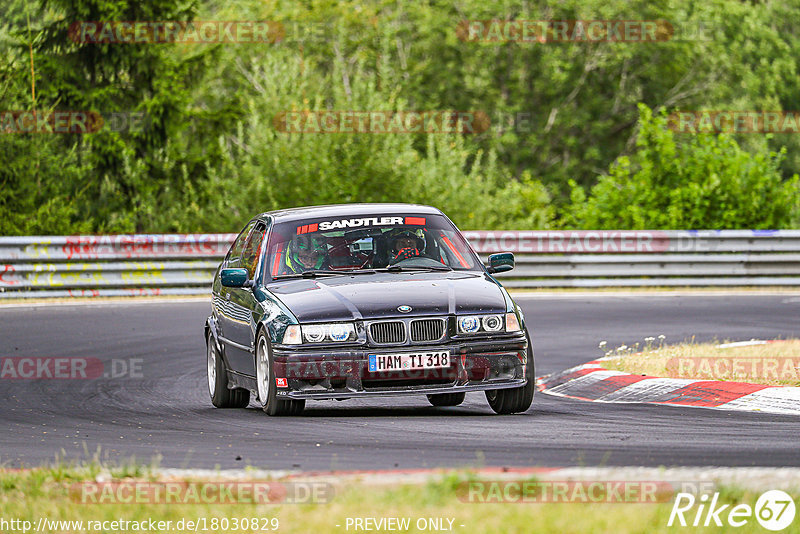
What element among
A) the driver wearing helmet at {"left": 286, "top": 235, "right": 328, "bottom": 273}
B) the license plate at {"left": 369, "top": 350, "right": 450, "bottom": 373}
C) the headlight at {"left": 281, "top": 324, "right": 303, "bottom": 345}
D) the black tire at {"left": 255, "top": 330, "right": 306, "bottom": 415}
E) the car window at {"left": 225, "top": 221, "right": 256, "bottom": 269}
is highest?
the driver wearing helmet at {"left": 286, "top": 235, "right": 328, "bottom": 273}

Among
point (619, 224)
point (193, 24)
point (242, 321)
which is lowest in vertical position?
point (619, 224)

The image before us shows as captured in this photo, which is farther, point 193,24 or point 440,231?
point 193,24

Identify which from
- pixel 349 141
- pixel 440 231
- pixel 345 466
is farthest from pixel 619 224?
pixel 345 466

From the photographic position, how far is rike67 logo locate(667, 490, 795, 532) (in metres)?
5.05

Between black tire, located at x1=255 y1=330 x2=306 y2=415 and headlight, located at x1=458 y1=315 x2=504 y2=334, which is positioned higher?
headlight, located at x1=458 y1=315 x2=504 y2=334

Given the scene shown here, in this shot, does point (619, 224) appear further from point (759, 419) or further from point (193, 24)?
point (759, 419)

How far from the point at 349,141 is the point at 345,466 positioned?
66.0 feet

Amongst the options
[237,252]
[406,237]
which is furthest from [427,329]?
[237,252]

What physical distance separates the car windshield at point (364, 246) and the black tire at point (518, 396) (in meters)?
1.10

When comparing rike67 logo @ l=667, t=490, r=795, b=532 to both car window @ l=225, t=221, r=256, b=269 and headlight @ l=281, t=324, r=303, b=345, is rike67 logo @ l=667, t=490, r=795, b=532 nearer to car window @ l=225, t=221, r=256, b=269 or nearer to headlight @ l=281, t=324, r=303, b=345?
headlight @ l=281, t=324, r=303, b=345

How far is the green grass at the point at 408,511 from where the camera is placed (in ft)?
16.3

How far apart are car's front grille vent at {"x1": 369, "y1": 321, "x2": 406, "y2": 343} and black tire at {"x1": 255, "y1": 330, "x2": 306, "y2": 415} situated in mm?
726

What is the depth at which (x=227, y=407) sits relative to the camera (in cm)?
1062

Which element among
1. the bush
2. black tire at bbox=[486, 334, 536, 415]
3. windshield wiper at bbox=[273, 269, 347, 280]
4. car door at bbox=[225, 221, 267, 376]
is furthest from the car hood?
the bush
